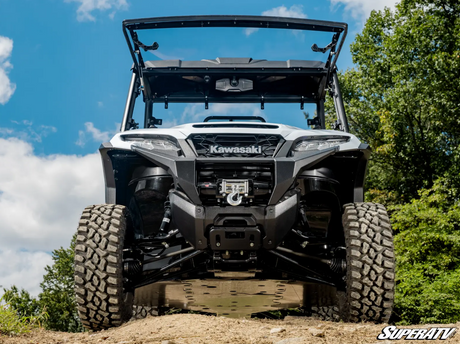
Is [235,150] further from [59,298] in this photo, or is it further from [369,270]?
[59,298]

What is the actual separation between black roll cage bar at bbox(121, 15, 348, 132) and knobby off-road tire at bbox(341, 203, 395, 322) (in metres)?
1.60

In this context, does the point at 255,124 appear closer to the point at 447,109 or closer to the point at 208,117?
the point at 208,117

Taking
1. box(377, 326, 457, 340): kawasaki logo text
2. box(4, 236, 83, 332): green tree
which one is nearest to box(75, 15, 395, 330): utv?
box(377, 326, 457, 340): kawasaki logo text

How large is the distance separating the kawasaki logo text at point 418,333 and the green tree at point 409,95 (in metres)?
16.3

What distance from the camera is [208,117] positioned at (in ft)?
21.5

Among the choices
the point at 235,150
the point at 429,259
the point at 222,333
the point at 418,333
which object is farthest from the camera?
the point at 429,259

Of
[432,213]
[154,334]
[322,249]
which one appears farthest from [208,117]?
[432,213]

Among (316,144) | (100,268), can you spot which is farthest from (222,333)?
(316,144)

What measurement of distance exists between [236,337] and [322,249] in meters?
1.90

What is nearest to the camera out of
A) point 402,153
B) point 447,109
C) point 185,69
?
point 185,69

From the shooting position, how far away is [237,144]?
4707 mm

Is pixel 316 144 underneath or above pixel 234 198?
above

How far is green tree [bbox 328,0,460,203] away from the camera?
61.9 ft

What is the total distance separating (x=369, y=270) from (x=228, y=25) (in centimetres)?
320
